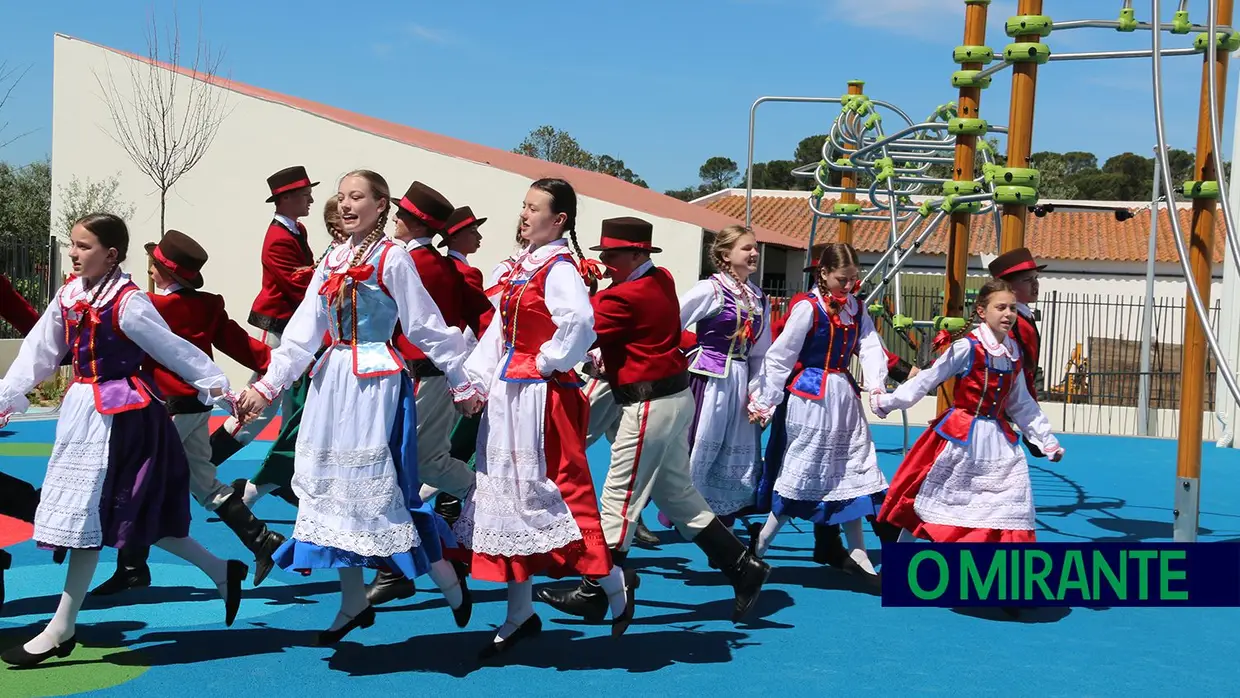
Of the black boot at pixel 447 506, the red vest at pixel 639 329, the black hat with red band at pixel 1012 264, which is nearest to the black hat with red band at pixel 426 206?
the red vest at pixel 639 329

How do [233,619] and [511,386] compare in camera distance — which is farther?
[233,619]

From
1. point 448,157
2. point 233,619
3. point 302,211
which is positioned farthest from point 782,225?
point 233,619

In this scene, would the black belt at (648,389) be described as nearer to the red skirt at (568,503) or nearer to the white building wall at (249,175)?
the red skirt at (568,503)

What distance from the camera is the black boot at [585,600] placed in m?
5.34

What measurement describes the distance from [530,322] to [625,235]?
27.7 inches

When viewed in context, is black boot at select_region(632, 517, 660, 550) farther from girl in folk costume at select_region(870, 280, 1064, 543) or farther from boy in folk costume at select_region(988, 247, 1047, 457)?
boy in folk costume at select_region(988, 247, 1047, 457)

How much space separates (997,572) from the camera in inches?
103

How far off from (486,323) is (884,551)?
3.98 meters

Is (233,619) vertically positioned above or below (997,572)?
below

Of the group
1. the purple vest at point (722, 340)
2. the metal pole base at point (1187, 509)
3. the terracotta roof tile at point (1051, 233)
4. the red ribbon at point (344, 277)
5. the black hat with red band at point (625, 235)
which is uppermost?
the terracotta roof tile at point (1051, 233)

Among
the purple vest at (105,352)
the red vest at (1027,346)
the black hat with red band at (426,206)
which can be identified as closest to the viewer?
the purple vest at (105,352)

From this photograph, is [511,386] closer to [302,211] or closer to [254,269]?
[302,211]

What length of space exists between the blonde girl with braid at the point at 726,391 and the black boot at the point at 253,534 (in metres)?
2.22

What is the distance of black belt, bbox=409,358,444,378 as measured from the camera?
20.2 feet
